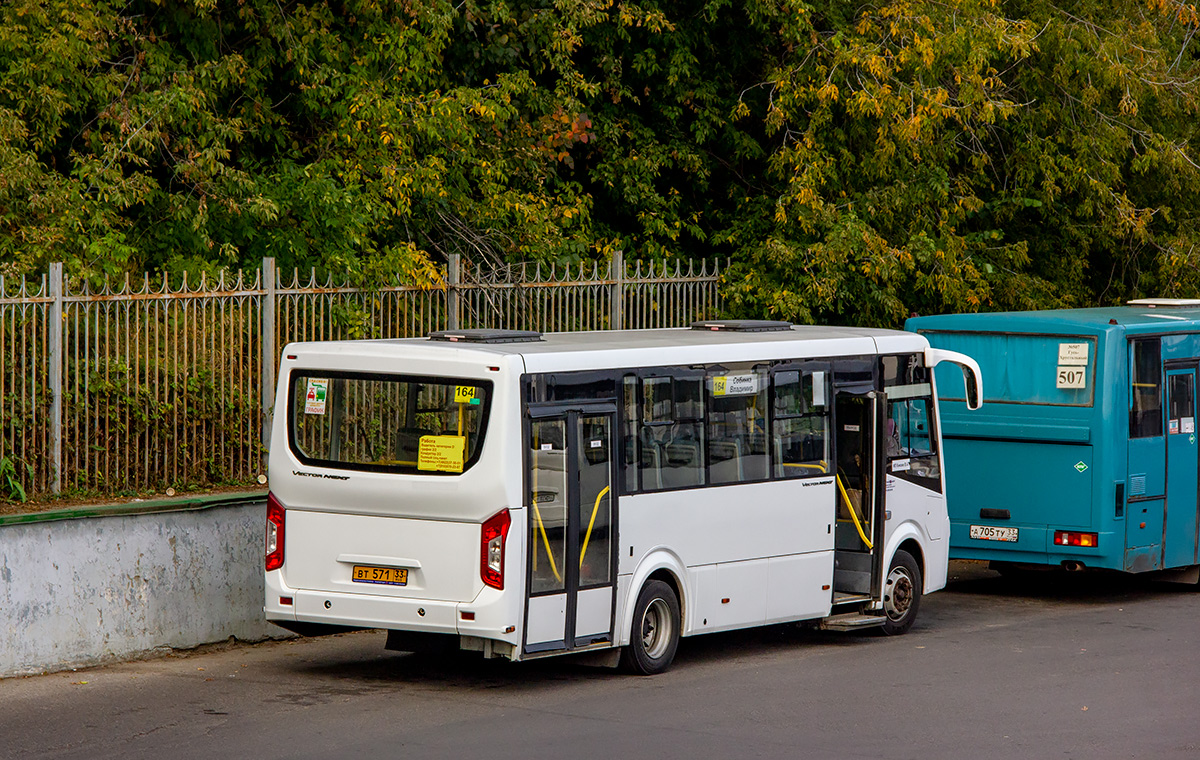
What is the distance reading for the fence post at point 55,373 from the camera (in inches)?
480

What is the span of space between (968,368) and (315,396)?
5625mm

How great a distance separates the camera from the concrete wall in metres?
10.9

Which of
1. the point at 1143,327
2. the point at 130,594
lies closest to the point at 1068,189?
the point at 1143,327

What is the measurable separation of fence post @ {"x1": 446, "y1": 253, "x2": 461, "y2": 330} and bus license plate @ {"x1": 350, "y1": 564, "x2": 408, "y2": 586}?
4.88 m

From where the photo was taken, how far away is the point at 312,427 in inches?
423

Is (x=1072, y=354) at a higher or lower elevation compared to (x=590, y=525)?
higher

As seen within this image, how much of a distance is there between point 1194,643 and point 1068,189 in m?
9.72

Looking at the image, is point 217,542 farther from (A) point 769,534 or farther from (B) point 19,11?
(B) point 19,11

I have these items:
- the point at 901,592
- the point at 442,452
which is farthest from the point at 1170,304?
the point at 442,452

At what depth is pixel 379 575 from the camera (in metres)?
10.4

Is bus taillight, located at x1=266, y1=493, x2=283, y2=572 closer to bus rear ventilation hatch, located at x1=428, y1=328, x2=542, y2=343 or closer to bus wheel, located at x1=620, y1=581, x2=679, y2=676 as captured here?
bus rear ventilation hatch, located at x1=428, y1=328, x2=542, y2=343

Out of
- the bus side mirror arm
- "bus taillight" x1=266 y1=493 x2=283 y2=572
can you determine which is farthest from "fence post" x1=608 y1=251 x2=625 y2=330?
"bus taillight" x1=266 y1=493 x2=283 y2=572

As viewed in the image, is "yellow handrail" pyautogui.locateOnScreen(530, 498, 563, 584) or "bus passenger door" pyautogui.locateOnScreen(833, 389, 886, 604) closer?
"yellow handrail" pyautogui.locateOnScreen(530, 498, 563, 584)

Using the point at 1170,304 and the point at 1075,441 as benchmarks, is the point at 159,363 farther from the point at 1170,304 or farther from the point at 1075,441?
the point at 1170,304
